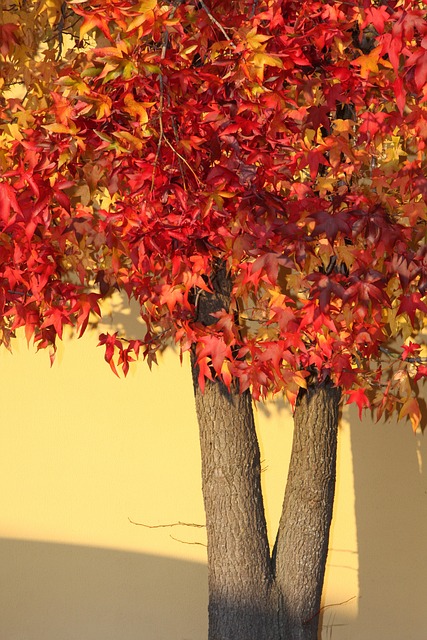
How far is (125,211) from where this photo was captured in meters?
2.18

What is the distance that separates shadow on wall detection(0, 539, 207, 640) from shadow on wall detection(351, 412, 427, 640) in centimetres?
65

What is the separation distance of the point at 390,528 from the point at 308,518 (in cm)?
65

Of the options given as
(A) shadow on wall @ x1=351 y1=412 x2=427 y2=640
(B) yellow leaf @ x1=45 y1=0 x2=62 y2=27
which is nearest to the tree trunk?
(A) shadow on wall @ x1=351 y1=412 x2=427 y2=640

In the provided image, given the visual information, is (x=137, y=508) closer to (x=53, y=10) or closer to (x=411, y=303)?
(x=411, y=303)

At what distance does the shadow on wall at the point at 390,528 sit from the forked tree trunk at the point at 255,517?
514mm

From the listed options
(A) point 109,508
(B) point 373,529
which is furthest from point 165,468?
(B) point 373,529

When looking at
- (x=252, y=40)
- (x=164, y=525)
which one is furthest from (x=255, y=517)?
(x=252, y=40)

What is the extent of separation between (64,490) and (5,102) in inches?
58.9

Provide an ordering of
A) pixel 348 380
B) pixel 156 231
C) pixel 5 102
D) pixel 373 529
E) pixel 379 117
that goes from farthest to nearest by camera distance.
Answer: pixel 373 529 < pixel 5 102 < pixel 348 380 < pixel 379 117 < pixel 156 231

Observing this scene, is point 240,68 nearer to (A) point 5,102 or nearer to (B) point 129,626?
(A) point 5,102

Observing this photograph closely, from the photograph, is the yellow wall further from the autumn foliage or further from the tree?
the autumn foliage

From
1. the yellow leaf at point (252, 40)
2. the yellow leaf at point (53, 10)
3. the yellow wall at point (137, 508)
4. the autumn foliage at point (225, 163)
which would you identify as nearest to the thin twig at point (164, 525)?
the yellow wall at point (137, 508)

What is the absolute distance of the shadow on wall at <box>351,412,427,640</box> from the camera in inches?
137

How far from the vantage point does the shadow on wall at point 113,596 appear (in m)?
3.52
